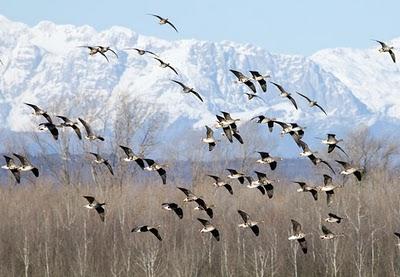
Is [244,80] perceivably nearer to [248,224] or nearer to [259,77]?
[259,77]

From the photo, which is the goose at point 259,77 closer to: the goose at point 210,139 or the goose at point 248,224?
the goose at point 210,139

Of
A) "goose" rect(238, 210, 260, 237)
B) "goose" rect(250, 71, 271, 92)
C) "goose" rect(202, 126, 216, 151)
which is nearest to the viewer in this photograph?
"goose" rect(202, 126, 216, 151)

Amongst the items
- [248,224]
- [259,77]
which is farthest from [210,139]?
[248,224]

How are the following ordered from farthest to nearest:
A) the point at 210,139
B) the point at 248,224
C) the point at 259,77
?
1. the point at 248,224
2. the point at 259,77
3. the point at 210,139

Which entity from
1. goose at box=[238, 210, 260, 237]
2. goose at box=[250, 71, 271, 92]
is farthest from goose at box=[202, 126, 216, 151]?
goose at box=[238, 210, 260, 237]

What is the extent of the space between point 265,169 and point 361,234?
192 ft

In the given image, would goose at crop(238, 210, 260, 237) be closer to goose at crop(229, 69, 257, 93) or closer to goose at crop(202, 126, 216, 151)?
goose at crop(202, 126, 216, 151)

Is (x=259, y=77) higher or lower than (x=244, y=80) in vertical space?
higher

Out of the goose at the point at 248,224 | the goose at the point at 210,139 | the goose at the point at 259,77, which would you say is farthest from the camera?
the goose at the point at 248,224

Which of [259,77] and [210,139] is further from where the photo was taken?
[259,77]

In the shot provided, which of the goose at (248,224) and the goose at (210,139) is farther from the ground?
the goose at (210,139)

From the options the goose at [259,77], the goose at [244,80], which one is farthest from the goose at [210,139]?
the goose at [259,77]

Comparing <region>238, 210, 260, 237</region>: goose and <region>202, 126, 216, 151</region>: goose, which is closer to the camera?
<region>202, 126, 216, 151</region>: goose

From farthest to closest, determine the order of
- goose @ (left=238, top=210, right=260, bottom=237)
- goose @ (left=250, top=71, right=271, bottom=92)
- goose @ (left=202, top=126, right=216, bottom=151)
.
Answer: goose @ (left=238, top=210, right=260, bottom=237) < goose @ (left=250, top=71, right=271, bottom=92) < goose @ (left=202, top=126, right=216, bottom=151)
